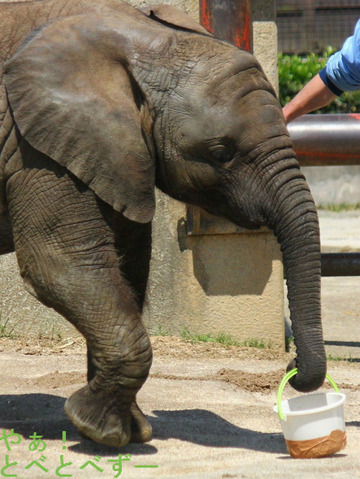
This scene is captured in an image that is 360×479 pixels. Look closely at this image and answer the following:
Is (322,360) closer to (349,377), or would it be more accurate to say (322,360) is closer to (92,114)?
(92,114)

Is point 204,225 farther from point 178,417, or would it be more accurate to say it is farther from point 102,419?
point 102,419

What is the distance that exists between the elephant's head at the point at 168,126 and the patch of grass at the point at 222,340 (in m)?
2.84

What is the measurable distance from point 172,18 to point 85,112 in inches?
33.4

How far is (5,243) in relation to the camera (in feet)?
15.2

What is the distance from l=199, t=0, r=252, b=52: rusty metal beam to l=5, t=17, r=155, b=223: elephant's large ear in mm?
2623

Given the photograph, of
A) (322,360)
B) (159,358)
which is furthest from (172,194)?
(159,358)

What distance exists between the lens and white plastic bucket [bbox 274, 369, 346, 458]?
162 inches

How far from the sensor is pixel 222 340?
707 centimetres

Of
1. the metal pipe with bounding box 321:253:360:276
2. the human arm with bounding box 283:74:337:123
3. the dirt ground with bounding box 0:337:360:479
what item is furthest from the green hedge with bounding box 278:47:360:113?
the human arm with bounding box 283:74:337:123

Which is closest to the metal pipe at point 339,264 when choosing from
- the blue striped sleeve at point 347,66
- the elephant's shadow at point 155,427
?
the blue striped sleeve at point 347,66

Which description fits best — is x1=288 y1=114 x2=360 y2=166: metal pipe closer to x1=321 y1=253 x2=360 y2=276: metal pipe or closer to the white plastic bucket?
x1=321 y1=253 x2=360 y2=276: metal pipe

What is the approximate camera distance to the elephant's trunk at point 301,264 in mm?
4086

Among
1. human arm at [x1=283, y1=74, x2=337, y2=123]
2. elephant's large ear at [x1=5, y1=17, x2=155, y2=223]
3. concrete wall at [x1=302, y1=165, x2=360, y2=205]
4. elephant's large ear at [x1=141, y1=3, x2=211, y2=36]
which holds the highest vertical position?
elephant's large ear at [x1=141, y1=3, x2=211, y2=36]

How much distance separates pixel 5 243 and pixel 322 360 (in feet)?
5.18
